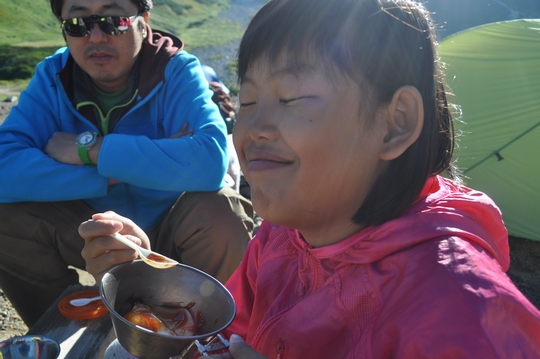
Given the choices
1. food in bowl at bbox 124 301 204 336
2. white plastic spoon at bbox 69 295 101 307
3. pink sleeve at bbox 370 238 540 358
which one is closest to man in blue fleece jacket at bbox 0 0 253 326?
white plastic spoon at bbox 69 295 101 307

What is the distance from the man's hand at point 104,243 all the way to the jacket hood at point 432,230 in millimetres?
592

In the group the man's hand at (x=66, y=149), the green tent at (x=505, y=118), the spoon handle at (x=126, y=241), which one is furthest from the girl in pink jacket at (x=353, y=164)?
the green tent at (x=505, y=118)

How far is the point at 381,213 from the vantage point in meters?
1.33

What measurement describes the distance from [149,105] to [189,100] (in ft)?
0.79

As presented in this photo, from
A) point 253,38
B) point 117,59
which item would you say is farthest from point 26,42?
point 253,38

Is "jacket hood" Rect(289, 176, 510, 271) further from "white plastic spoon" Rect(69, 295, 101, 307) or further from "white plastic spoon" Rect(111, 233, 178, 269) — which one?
"white plastic spoon" Rect(69, 295, 101, 307)

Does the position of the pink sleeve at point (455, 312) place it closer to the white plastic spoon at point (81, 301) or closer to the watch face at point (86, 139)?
the white plastic spoon at point (81, 301)

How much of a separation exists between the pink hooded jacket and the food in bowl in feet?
0.62

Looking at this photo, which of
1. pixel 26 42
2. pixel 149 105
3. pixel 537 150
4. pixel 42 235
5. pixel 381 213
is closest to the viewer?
pixel 381 213

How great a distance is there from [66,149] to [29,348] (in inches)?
50.2

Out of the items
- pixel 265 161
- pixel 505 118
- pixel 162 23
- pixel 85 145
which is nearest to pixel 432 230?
pixel 265 161

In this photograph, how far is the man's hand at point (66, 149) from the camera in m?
2.57

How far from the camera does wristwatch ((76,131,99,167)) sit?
2.56 metres

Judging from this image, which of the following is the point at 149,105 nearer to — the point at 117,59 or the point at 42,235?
the point at 117,59
